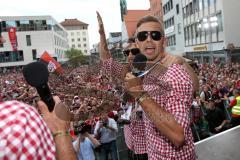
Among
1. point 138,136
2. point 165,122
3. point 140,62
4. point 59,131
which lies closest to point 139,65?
point 140,62

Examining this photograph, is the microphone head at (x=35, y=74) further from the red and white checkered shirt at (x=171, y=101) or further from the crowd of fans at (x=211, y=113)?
the crowd of fans at (x=211, y=113)

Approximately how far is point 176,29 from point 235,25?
60.6ft

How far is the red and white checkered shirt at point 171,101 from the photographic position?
6.57 feet

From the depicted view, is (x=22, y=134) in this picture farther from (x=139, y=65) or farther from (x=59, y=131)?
(x=139, y=65)

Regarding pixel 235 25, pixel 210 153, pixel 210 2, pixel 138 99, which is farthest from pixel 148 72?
pixel 210 2

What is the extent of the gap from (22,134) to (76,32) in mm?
154384

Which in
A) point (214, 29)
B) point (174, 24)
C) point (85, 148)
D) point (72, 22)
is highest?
point (72, 22)

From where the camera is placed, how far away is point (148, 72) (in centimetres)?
212

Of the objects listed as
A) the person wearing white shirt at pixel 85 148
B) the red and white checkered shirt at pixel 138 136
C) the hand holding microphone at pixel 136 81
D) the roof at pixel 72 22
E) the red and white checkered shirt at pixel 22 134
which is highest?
the roof at pixel 72 22

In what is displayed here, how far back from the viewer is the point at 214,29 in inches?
1268

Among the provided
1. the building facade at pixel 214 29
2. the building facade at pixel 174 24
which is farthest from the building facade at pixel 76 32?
the building facade at pixel 214 29

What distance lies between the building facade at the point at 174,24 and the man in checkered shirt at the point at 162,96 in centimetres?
4054

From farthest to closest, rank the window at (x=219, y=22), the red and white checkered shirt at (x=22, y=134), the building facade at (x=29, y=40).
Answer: the building facade at (x=29, y=40) < the window at (x=219, y=22) < the red and white checkered shirt at (x=22, y=134)

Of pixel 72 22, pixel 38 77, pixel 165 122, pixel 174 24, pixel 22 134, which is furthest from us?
pixel 72 22
